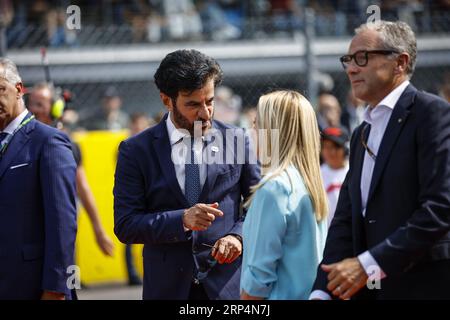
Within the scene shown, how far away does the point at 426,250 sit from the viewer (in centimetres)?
361

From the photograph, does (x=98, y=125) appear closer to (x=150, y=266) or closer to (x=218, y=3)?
(x=218, y=3)

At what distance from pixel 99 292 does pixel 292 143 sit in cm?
659

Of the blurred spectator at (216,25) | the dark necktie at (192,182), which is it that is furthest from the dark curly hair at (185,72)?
the blurred spectator at (216,25)

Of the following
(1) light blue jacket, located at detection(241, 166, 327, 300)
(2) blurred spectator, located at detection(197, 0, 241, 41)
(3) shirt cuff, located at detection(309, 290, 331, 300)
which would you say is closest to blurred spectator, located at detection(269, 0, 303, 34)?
(2) blurred spectator, located at detection(197, 0, 241, 41)

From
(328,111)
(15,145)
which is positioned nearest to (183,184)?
(15,145)

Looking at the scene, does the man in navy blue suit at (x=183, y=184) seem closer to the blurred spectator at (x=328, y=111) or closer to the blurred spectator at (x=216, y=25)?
the blurred spectator at (x=328, y=111)

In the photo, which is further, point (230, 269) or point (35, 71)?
point (35, 71)

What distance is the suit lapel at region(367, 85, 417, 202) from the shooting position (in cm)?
374

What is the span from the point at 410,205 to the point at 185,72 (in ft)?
5.02

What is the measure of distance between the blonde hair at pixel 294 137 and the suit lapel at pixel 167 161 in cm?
54

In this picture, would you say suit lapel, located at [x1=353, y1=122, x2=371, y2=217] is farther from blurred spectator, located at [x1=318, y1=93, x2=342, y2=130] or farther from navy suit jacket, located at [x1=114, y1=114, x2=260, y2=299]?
blurred spectator, located at [x1=318, y1=93, x2=342, y2=130]

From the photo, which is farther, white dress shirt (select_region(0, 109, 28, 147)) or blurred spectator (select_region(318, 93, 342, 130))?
blurred spectator (select_region(318, 93, 342, 130))

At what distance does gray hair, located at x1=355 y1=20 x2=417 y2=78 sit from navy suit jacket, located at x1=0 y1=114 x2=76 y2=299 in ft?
5.78
